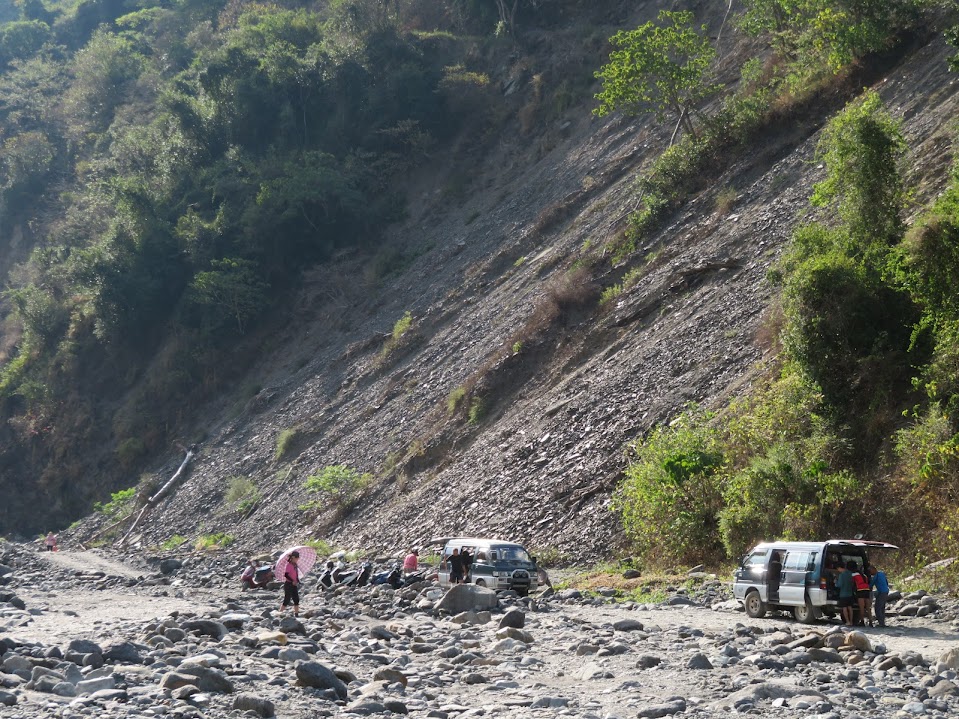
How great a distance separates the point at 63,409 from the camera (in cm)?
5250

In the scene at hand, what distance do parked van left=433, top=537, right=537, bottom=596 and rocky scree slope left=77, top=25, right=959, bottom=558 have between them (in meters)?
2.59

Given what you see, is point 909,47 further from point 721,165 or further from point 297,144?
point 297,144

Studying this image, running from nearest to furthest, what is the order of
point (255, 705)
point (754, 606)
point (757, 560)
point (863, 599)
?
point (255, 705), point (863, 599), point (754, 606), point (757, 560)

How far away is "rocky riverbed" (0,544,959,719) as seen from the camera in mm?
9148

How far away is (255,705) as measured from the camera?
8984 millimetres

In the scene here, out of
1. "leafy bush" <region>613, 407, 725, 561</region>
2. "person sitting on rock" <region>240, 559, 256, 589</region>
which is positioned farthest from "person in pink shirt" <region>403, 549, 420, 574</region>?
"leafy bush" <region>613, 407, 725, 561</region>

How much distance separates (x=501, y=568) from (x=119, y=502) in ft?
93.7

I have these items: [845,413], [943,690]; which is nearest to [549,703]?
[943,690]

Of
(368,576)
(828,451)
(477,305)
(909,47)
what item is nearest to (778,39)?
(909,47)

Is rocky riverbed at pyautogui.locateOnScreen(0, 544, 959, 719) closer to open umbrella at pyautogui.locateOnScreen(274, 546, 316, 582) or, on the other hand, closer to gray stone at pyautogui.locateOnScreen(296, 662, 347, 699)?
gray stone at pyautogui.locateOnScreen(296, 662, 347, 699)

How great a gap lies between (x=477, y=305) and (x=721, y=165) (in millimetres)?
10204

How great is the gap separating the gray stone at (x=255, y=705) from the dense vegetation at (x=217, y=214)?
3948 cm

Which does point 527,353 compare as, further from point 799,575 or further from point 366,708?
point 366,708

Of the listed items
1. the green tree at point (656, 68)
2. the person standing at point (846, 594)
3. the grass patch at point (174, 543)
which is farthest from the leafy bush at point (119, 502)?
the person standing at point (846, 594)
